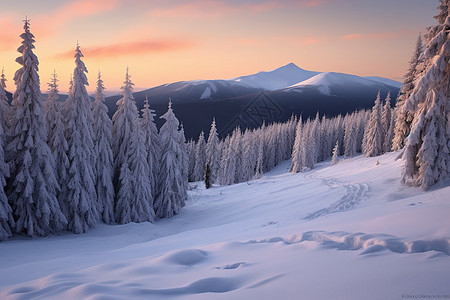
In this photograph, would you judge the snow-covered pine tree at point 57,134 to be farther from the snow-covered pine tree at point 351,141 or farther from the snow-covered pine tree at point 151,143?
the snow-covered pine tree at point 351,141

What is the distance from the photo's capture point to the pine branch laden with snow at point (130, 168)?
2250cm

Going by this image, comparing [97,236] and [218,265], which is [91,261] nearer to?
[218,265]

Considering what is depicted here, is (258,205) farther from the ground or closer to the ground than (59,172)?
closer to the ground

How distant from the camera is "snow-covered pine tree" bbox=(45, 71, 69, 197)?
19364 mm

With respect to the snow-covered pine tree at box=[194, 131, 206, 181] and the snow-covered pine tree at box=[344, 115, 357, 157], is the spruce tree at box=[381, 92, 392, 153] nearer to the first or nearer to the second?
the snow-covered pine tree at box=[344, 115, 357, 157]

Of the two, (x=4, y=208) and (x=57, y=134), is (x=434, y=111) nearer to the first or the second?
(x=57, y=134)

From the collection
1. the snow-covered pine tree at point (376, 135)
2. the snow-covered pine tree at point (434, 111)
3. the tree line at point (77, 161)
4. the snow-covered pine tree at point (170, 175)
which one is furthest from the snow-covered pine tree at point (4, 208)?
the snow-covered pine tree at point (376, 135)

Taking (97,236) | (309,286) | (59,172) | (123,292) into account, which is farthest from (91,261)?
(59,172)

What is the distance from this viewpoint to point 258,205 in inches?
846

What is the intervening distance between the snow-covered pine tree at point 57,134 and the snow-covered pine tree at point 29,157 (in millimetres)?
1337

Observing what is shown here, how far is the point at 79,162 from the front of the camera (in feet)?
65.7

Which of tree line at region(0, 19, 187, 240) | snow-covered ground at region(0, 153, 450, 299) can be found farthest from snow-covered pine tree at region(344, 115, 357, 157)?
snow-covered ground at region(0, 153, 450, 299)

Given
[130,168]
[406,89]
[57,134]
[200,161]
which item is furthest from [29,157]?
[200,161]

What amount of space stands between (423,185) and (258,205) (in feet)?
37.2
